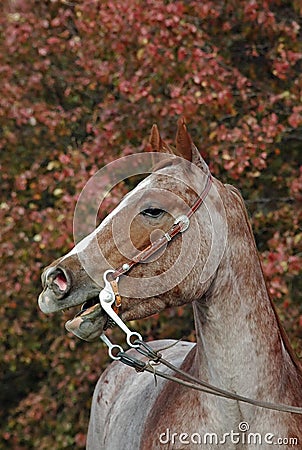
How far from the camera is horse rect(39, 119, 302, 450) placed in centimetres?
300

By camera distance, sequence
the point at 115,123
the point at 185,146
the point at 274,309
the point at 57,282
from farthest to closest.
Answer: the point at 115,123, the point at 274,309, the point at 185,146, the point at 57,282

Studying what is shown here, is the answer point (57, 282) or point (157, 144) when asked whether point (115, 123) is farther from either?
point (57, 282)

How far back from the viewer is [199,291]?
121 inches

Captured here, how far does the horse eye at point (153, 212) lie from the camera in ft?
9.95

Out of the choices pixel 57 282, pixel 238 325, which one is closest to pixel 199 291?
pixel 238 325

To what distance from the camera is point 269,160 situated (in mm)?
7020

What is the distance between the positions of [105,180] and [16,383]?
361cm

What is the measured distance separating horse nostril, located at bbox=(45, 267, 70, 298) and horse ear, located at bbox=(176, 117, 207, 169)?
61 centimetres

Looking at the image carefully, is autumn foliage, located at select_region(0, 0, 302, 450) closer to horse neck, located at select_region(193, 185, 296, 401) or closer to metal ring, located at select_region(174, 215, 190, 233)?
horse neck, located at select_region(193, 185, 296, 401)

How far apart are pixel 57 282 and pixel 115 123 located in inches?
158

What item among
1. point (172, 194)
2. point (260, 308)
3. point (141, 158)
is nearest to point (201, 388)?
point (260, 308)

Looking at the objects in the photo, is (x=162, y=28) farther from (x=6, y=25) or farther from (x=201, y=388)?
(x=201, y=388)

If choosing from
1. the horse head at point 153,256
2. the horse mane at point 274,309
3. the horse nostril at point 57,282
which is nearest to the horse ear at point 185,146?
the horse head at point 153,256

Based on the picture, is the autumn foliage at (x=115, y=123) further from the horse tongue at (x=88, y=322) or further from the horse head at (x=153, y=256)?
the horse tongue at (x=88, y=322)
